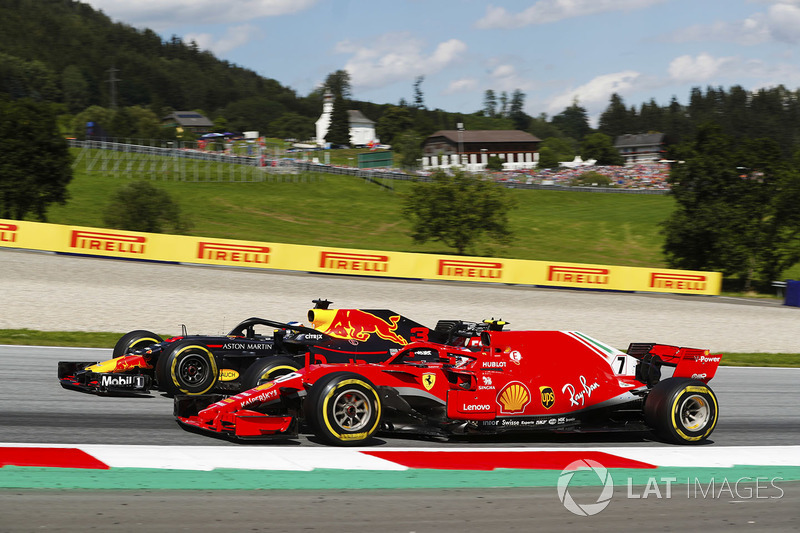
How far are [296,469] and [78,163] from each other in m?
71.9

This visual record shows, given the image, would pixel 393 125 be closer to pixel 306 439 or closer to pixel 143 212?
pixel 143 212

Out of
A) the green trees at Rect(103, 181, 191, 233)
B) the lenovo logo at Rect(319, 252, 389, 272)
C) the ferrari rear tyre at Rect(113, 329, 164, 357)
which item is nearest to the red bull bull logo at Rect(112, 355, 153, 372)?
the ferrari rear tyre at Rect(113, 329, 164, 357)

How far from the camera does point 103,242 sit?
28453 millimetres

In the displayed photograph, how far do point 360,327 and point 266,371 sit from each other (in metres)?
2.39

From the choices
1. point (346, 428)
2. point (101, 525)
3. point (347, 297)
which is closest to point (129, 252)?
point (347, 297)

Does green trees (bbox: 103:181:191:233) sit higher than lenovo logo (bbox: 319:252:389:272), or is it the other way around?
green trees (bbox: 103:181:191:233)

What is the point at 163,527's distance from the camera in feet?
18.3

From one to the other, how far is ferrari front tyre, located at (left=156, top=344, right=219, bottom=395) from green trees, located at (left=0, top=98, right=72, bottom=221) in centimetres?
4281

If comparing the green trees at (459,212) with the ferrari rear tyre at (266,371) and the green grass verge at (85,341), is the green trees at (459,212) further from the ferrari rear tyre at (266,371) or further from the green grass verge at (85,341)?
the ferrari rear tyre at (266,371)

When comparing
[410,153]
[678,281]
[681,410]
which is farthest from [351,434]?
[410,153]

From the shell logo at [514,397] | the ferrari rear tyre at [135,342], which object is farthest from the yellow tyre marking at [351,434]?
the ferrari rear tyre at [135,342]

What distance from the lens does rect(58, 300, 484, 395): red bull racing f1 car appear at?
10.5 m

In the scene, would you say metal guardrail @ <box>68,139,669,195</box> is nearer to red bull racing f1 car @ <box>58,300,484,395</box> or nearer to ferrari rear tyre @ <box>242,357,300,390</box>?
red bull racing f1 car @ <box>58,300,484,395</box>

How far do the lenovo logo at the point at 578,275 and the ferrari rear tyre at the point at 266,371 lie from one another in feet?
75.9
